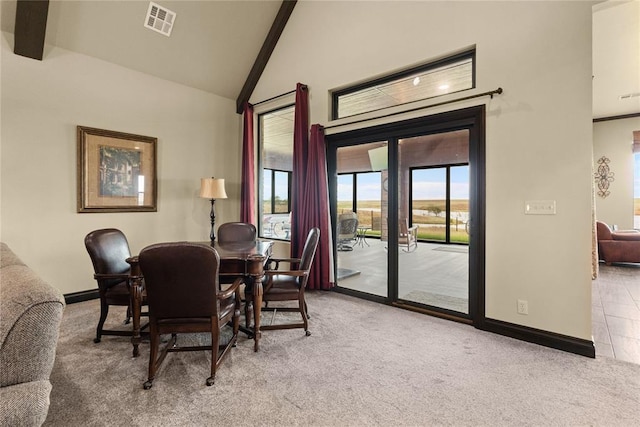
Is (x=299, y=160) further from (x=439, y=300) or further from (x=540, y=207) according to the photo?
(x=540, y=207)

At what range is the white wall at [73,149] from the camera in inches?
134

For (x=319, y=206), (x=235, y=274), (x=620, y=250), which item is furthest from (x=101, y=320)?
(x=620, y=250)

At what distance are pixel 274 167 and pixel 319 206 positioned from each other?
1.70 metres

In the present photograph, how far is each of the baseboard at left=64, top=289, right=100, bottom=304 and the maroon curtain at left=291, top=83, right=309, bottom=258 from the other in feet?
8.71

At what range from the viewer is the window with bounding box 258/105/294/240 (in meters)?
5.23

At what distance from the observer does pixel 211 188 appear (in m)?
4.45

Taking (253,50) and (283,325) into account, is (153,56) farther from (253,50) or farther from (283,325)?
(283,325)

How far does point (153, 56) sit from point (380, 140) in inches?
131

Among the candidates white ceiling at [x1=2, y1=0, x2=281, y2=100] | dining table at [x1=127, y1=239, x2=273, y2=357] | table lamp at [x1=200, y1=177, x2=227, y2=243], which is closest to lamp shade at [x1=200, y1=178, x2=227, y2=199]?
table lamp at [x1=200, y1=177, x2=227, y2=243]

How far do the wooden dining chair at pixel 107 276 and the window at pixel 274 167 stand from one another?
2.66 metres

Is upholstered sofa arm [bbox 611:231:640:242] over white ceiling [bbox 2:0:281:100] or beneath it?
beneath

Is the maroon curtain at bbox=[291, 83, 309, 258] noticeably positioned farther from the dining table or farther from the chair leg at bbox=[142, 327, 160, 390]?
the chair leg at bbox=[142, 327, 160, 390]

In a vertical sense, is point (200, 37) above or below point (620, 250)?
above

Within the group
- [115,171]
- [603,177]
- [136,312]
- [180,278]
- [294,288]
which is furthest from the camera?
[603,177]
